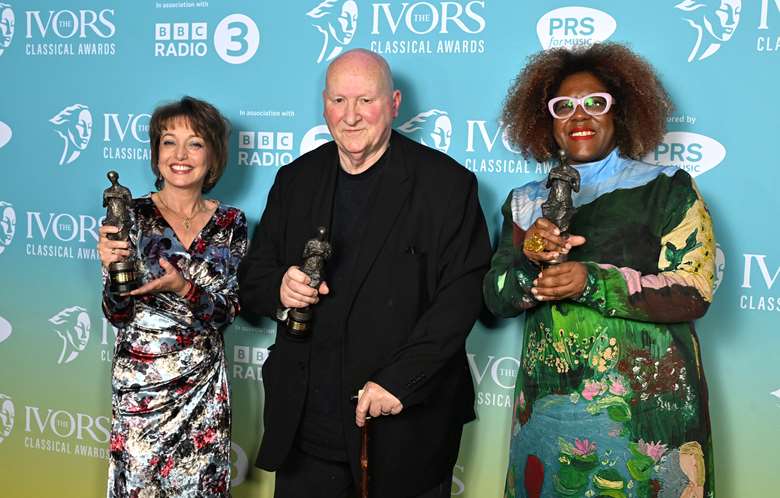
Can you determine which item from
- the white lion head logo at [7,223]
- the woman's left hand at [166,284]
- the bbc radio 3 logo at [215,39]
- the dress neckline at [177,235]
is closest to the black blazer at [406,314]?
the woman's left hand at [166,284]

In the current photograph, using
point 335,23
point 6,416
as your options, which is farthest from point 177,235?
point 6,416

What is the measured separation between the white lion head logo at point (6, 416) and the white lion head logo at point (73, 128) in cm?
107

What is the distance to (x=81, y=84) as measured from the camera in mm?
3096

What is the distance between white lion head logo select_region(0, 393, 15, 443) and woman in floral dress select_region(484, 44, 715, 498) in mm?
2336

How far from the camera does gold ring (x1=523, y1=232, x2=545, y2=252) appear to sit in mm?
1794

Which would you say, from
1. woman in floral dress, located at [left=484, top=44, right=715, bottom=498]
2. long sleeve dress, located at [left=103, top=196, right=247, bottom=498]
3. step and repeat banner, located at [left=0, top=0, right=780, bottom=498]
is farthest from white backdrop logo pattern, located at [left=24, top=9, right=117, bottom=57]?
woman in floral dress, located at [left=484, top=44, right=715, bottom=498]

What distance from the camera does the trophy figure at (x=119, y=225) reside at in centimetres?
213

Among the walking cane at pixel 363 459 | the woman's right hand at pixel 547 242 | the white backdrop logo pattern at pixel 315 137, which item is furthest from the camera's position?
the white backdrop logo pattern at pixel 315 137

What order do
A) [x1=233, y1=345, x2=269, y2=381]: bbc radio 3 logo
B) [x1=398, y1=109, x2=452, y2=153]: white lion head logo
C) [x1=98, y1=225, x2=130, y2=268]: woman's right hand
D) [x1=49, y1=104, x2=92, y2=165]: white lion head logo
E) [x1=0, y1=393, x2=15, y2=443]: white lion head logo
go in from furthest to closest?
[x1=0, y1=393, x2=15, y2=443]: white lion head logo
[x1=49, y1=104, x2=92, y2=165]: white lion head logo
[x1=233, y1=345, x2=269, y2=381]: bbc radio 3 logo
[x1=398, y1=109, x2=452, y2=153]: white lion head logo
[x1=98, y1=225, x2=130, y2=268]: woman's right hand

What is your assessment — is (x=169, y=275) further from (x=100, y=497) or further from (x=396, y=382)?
(x=100, y=497)

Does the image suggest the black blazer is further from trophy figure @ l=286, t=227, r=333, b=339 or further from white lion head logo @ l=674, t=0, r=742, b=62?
white lion head logo @ l=674, t=0, r=742, b=62

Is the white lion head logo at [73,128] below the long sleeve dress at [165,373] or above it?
above

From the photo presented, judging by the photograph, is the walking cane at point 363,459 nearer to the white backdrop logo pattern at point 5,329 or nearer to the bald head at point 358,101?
the bald head at point 358,101

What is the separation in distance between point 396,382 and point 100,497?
6.24 ft
